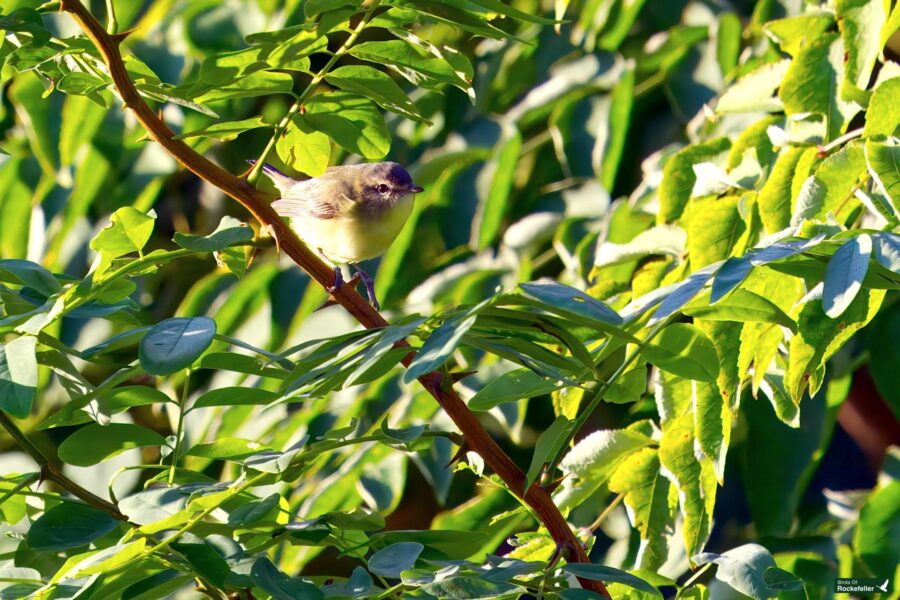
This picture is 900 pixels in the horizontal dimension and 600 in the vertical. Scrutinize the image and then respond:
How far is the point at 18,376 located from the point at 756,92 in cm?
95

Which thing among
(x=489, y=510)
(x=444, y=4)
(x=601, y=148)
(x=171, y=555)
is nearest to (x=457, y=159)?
(x=601, y=148)

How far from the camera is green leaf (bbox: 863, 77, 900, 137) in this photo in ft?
3.23

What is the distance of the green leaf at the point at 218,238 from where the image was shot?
73cm

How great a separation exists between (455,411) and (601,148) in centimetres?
98

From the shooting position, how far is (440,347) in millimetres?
583

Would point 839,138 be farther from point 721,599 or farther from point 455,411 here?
point 721,599

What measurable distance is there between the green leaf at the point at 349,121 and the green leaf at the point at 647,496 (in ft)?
1.43

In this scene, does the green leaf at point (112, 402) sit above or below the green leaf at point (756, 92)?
below

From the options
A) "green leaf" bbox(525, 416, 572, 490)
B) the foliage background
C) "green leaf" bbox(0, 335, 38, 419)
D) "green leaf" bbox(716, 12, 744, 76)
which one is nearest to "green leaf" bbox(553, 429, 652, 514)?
the foliage background

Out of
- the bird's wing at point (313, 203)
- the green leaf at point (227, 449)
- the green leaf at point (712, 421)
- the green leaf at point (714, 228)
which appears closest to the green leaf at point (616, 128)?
the bird's wing at point (313, 203)

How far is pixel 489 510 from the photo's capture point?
5.21 ft

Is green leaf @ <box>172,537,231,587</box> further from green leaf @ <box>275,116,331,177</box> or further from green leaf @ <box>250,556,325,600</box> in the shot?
green leaf @ <box>275,116,331,177</box>

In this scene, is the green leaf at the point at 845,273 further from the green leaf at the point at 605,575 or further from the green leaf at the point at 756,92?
the green leaf at the point at 756,92

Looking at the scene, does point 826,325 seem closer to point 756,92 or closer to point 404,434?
point 404,434
